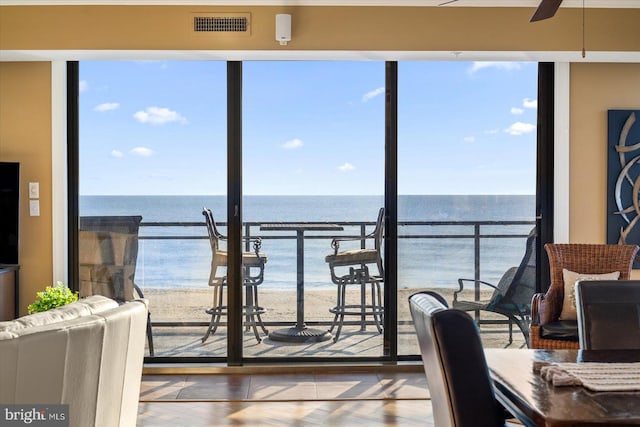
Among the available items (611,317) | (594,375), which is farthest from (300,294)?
(594,375)

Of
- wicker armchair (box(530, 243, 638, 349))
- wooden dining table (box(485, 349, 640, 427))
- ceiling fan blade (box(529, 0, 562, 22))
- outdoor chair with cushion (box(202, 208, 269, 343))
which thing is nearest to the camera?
wooden dining table (box(485, 349, 640, 427))

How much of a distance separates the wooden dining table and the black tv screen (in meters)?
3.81

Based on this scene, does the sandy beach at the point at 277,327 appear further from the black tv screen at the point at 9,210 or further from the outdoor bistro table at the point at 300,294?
the black tv screen at the point at 9,210

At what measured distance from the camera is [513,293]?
219 inches

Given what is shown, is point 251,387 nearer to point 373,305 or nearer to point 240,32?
point 373,305

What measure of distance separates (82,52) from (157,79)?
0.69 meters

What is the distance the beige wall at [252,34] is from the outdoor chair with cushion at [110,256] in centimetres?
41

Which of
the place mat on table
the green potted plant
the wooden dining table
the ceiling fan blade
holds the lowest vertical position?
the green potted plant

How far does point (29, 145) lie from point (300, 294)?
2.36 m

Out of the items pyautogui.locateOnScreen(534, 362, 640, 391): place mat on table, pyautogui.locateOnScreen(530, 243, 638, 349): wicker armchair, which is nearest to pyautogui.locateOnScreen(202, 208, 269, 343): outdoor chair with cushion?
pyautogui.locateOnScreen(530, 243, 638, 349): wicker armchair

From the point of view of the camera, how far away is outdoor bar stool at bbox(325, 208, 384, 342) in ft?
18.2

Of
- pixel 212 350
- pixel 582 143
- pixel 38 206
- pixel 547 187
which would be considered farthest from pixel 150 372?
pixel 582 143

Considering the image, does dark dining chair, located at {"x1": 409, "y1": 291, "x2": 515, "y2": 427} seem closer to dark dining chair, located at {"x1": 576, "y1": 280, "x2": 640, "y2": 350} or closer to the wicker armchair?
dark dining chair, located at {"x1": 576, "y1": 280, "x2": 640, "y2": 350}

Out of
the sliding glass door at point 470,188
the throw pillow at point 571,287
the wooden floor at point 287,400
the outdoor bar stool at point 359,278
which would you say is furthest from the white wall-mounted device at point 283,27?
the throw pillow at point 571,287
